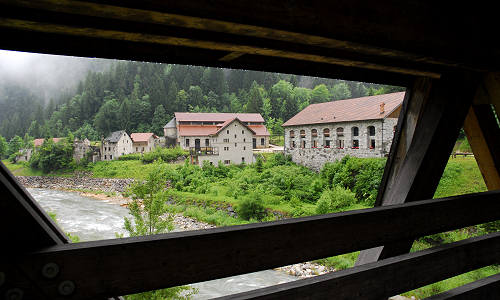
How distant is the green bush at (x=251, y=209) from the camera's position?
17688 mm

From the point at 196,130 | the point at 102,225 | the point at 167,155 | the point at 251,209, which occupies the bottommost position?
the point at 102,225

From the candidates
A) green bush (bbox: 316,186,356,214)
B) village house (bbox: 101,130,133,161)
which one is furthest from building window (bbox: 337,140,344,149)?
village house (bbox: 101,130,133,161)

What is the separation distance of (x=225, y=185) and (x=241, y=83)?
42.4 meters

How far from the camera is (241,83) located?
63.7 meters

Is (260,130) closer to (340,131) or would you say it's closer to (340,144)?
(340,131)

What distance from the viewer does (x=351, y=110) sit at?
24375mm

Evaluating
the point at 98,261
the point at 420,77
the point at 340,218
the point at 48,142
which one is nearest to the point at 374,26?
the point at 340,218

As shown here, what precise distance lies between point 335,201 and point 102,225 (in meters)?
12.6

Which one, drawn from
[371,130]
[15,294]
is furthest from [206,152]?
[15,294]

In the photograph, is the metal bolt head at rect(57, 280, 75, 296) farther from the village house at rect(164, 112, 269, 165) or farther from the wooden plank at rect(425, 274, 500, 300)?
the village house at rect(164, 112, 269, 165)

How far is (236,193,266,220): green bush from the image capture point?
17.7 metres

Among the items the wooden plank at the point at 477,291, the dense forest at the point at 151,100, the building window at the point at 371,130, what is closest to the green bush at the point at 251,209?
the building window at the point at 371,130

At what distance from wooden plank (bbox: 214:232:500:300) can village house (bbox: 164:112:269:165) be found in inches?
1167

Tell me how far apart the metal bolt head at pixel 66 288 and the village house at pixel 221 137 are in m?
30.1
